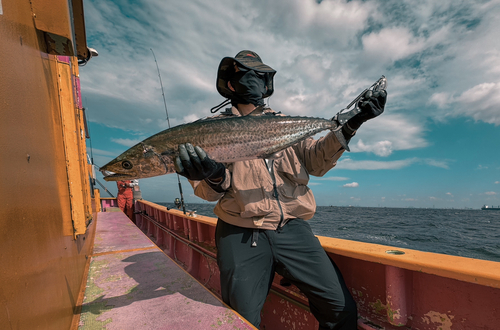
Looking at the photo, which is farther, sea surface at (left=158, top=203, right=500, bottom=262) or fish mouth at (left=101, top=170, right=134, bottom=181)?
sea surface at (left=158, top=203, right=500, bottom=262)

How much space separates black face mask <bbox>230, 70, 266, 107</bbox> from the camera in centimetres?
283

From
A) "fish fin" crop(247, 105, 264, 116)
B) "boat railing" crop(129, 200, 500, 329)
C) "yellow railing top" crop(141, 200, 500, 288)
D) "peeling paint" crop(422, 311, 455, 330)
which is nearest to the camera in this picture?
"yellow railing top" crop(141, 200, 500, 288)

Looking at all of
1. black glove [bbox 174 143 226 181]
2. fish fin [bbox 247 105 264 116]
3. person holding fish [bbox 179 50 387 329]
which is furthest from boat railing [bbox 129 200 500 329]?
fish fin [bbox 247 105 264 116]

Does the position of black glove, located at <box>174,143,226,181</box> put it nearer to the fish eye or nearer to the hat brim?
the fish eye

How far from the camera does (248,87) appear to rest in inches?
112

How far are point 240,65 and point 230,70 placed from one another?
0.24 m

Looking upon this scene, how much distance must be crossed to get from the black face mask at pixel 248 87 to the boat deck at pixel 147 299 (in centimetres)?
211

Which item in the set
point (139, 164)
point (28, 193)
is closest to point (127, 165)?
point (139, 164)

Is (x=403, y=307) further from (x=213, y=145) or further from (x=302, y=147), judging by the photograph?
(x=213, y=145)

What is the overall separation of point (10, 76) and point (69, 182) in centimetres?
175

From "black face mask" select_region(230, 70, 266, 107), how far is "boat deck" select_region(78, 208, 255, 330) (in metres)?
2.11

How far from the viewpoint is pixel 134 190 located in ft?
42.3

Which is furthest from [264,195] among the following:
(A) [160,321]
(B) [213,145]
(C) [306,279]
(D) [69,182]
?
(D) [69,182]

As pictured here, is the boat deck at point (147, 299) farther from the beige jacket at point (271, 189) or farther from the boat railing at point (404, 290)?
the boat railing at point (404, 290)
